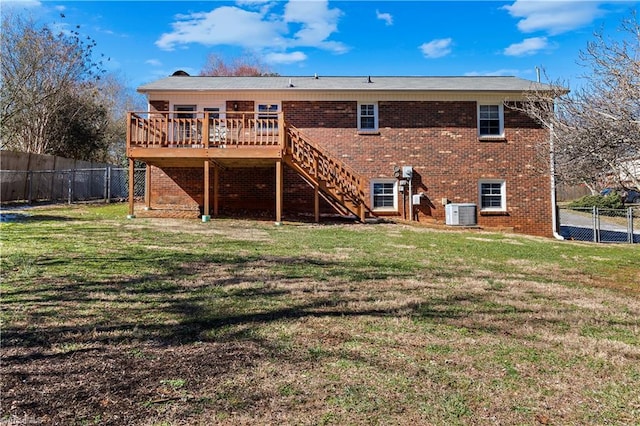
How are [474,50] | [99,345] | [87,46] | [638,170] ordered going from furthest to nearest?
[87,46] → [474,50] → [638,170] → [99,345]

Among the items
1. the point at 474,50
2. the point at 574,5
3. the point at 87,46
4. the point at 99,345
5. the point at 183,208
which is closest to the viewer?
the point at 99,345

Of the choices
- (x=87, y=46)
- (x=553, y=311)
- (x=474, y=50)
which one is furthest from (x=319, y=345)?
(x=87, y=46)

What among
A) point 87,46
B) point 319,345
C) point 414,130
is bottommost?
point 319,345

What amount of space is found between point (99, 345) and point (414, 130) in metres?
12.8

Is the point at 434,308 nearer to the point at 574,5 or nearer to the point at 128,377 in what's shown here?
the point at 128,377

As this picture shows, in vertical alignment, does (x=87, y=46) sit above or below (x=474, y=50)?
above

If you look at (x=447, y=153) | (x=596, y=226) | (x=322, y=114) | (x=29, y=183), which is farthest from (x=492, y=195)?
(x=29, y=183)

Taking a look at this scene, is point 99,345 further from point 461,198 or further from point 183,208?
point 461,198

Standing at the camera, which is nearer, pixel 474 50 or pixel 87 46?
pixel 474 50

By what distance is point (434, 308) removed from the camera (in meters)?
4.13

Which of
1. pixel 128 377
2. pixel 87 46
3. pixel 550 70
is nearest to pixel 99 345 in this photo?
pixel 128 377

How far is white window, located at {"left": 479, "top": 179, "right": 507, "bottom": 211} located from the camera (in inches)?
566

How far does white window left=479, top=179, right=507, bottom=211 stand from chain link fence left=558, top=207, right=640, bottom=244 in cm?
219

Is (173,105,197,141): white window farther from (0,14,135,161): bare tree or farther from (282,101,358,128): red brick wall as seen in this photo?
(0,14,135,161): bare tree
